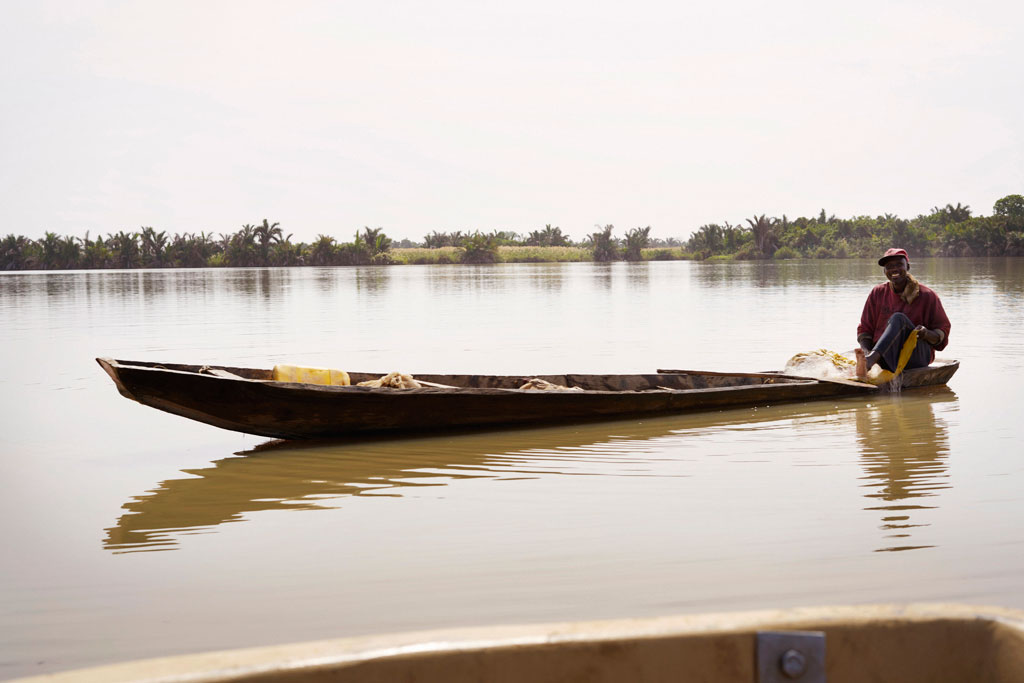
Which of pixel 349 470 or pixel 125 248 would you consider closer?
pixel 349 470

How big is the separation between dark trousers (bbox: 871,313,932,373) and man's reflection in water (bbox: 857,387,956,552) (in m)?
0.29

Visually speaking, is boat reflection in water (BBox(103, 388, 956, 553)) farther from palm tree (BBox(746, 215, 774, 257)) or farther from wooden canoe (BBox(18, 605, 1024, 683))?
palm tree (BBox(746, 215, 774, 257))

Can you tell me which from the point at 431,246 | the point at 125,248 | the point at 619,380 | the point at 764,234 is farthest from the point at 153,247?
the point at 619,380

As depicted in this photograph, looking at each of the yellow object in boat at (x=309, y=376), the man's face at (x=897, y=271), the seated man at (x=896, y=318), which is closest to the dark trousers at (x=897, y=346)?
the seated man at (x=896, y=318)

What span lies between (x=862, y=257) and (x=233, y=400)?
59764 millimetres

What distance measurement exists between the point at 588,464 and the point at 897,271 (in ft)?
10.7

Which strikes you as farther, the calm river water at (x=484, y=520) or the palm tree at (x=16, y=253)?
the palm tree at (x=16, y=253)

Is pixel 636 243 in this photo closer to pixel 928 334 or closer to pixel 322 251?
pixel 322 251

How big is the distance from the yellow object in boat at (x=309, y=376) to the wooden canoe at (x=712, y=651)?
14.2 ft

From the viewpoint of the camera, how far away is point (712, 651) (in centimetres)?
142

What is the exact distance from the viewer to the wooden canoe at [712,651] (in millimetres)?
1369

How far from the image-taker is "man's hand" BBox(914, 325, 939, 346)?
697 cm

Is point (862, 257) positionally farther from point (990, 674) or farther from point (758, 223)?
point (990, 674)

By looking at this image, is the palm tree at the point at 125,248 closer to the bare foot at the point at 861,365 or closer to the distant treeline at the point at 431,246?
the distant treeline at the point at 431,246
